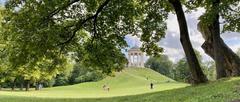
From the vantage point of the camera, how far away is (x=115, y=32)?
33.0m

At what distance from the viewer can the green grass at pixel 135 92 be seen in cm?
1826

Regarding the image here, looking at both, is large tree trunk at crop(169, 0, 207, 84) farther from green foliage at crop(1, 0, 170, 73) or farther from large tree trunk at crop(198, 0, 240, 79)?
green foliage at crop(1, 0, 170, 73)

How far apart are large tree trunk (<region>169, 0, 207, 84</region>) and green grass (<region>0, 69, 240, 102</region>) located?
1651mm

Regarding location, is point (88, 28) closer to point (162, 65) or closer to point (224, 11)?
point (224, 11)

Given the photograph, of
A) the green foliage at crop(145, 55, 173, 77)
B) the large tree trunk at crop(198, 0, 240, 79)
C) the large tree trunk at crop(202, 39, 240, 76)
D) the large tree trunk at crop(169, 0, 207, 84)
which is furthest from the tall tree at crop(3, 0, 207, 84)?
the green foliage at crop(145, 55, 173, 77)

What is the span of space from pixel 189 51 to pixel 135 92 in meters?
47.8

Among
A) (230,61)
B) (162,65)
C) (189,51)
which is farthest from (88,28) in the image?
(162,65)

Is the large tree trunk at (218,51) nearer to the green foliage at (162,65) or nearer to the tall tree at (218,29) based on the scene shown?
the tall tree at (218,29)

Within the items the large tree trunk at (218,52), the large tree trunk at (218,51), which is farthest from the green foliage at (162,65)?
the large tree trunk at (218,52)

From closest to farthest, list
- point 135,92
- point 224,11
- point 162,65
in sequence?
point 224,11 < point 135,92 < point 162,65

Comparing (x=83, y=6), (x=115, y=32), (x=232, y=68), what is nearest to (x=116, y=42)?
(x=115, y=32)

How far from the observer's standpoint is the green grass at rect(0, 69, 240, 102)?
59.9 feet

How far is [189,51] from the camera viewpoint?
2912 centimetres

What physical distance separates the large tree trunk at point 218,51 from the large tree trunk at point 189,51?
127 cm
